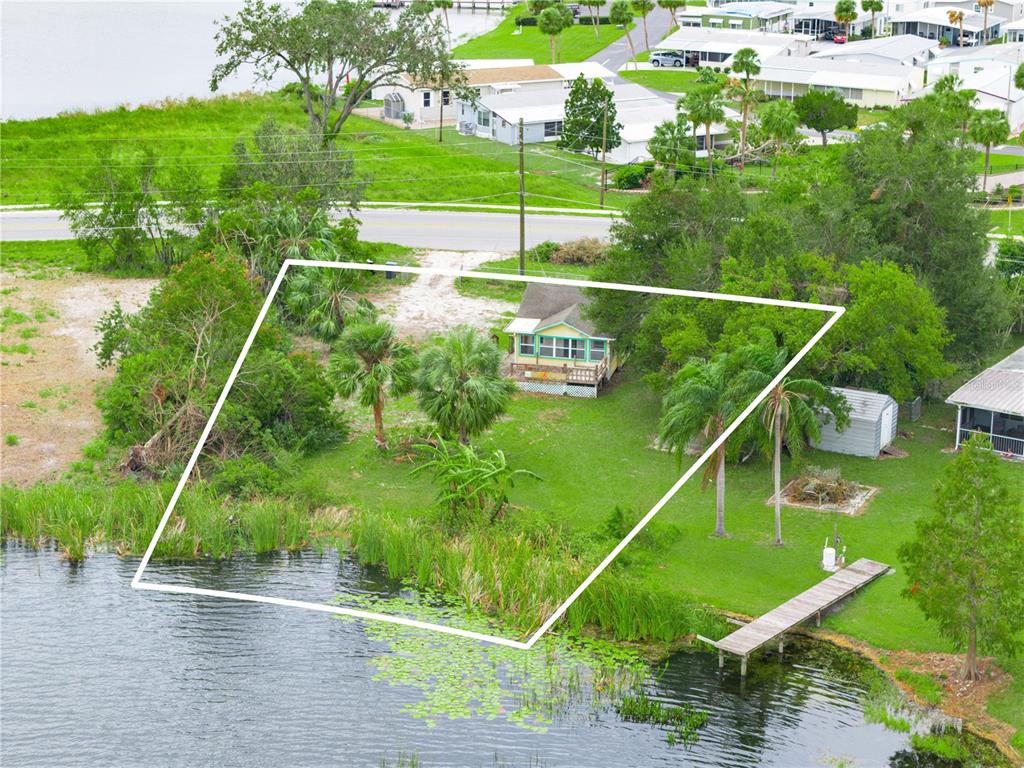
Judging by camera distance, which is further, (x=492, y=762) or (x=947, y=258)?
(x=947, y=258)

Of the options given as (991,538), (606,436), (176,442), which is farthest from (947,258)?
(606,436)

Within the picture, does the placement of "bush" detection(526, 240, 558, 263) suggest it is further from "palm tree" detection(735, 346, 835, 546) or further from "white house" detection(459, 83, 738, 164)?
"palm tree" detection(735, 346, 835, 546)

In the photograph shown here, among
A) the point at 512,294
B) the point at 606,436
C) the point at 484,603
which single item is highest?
the point at 512,294

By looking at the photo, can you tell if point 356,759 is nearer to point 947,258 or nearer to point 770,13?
point 947,258

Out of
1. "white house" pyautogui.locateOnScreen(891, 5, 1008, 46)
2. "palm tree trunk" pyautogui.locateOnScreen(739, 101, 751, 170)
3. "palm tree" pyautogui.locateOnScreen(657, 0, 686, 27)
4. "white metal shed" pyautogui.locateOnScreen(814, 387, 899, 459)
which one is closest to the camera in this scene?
"white metal shed" pyautogui.locateOnScreen(814, 387, 899, 459)

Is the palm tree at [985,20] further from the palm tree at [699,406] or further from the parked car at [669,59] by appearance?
the palm tree at [699,406]

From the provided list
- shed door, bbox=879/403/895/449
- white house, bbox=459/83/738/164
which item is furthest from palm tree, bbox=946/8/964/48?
shed door, bbox=879/403/895/449

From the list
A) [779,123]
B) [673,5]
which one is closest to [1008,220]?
[779,123]
